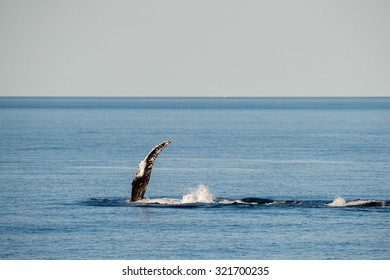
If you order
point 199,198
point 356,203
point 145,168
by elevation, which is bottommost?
point 356,203

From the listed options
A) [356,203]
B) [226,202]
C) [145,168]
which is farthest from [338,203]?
[145,168]

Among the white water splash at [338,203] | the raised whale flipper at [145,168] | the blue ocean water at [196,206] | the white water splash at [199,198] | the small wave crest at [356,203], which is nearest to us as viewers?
the blue ocean water at [196,206]

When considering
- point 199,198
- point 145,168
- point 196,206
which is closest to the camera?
point 145,168

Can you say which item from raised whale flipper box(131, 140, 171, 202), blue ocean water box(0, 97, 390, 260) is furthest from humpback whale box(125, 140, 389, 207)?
blue ocean water box(0, 97, 390, 260)

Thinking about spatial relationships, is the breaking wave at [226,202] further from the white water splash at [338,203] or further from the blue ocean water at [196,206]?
the blue ocean water at [196,206]

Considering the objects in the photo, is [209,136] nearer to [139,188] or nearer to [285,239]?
[139,188]

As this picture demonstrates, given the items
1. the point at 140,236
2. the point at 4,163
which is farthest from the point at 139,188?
the point at 4,163

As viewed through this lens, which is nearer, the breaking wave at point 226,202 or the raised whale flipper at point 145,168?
the raised whale flipper at point 145,168

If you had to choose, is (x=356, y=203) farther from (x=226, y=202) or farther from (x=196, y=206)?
(x=196, y=206)

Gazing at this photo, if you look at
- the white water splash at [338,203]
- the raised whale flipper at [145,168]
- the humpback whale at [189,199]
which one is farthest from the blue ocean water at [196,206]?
the raised whale flipper at [145,168]

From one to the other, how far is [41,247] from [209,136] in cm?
9211

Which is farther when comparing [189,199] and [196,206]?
[189,199]

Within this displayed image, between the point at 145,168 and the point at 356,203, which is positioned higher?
the point at 145,168

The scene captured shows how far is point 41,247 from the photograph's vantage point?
4738cm
